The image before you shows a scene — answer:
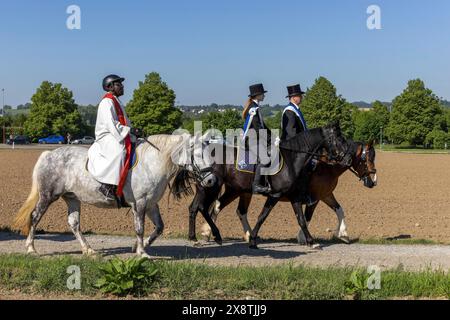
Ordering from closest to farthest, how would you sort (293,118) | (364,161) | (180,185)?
(180,185) < (293,118) < (364,161)

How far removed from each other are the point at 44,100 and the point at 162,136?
287ft

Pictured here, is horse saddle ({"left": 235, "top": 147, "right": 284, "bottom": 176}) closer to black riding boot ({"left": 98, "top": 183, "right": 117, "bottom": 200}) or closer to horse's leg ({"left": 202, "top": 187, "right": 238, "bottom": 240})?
horse's leg ({"left": 202, "top": 187, "right": 238, "bottom": 240})

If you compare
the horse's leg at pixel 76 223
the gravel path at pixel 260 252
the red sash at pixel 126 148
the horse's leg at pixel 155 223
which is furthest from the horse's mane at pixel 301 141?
the horse's leg at pixel 76 223

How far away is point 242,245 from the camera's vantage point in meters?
11.3

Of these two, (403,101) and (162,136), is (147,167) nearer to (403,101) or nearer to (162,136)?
(162,136)

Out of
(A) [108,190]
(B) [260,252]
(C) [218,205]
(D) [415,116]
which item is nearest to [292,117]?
(C) [218,205]

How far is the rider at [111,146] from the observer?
30.1 feet

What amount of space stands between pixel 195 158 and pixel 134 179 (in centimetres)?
101

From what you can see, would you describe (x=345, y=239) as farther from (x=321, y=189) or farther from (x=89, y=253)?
(x=89, y=253)

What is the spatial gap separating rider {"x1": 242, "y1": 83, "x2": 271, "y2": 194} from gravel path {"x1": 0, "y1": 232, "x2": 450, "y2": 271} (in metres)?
1.15

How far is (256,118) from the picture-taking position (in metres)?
11.1

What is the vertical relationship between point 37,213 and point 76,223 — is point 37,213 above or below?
above

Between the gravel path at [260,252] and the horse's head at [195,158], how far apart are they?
52.9 inches
